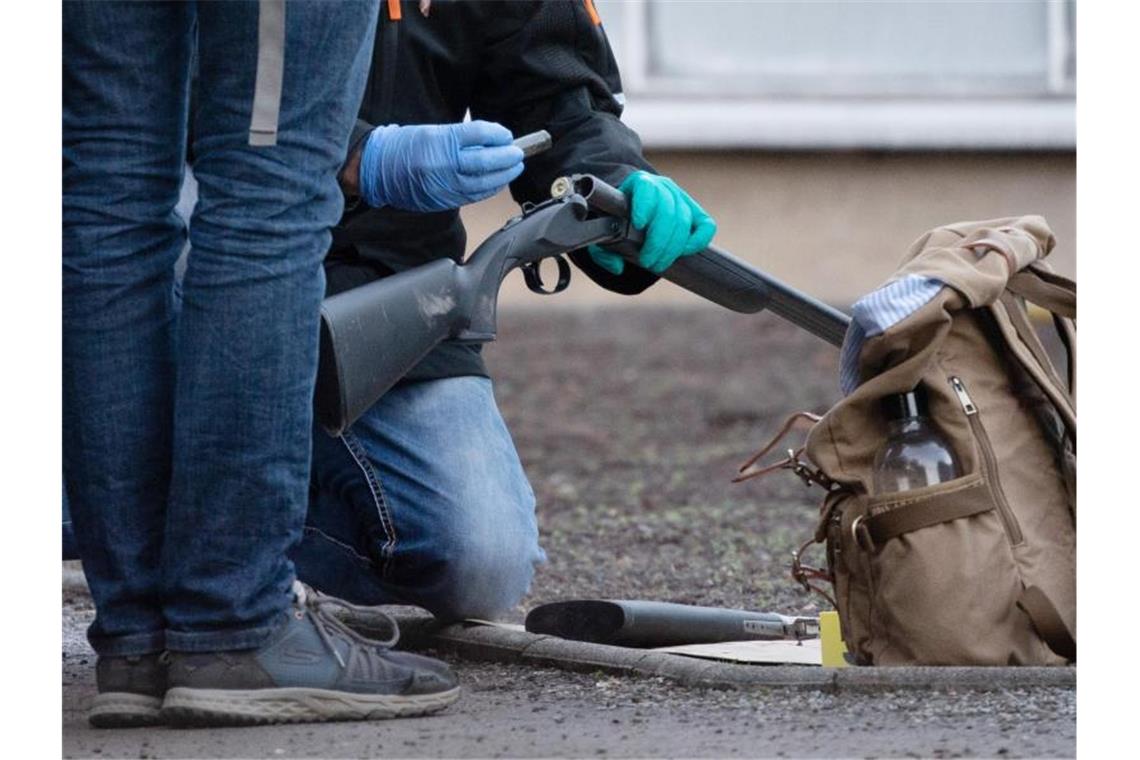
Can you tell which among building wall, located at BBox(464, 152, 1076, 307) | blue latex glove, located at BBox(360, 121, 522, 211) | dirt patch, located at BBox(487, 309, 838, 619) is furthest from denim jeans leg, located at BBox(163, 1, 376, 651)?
building wall, located at BBox(464, 152, 1076, 307)

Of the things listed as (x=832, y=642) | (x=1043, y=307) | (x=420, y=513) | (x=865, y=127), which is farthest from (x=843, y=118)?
(x=832, y=642)

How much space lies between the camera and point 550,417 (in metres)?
5.75

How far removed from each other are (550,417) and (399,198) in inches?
127

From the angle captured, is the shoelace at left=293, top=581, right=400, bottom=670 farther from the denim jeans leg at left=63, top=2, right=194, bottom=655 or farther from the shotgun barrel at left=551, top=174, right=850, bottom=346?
the shotgun barrel at left=551, top=174, right=850, bottom=346

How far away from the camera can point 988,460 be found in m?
2.34

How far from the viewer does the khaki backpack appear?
2277 millimetres

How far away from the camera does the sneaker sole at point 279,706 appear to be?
2057 millimetres

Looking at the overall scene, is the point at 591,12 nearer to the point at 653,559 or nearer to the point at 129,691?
the point at 653,559

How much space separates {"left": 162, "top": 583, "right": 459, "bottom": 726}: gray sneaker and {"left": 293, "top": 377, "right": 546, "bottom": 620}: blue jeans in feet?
1.88

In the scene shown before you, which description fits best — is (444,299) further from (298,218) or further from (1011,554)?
(1011,554)

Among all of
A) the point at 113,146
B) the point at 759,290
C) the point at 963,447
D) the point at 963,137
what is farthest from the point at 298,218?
the point at 963,137

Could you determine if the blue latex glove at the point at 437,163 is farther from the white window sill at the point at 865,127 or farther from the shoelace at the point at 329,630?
the white window sill at the point at 865,127

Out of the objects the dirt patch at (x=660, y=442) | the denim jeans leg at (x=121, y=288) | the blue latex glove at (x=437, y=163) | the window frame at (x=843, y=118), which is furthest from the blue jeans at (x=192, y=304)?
the window frame at (x=843, y=118)

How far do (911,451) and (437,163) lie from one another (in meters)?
0.76
